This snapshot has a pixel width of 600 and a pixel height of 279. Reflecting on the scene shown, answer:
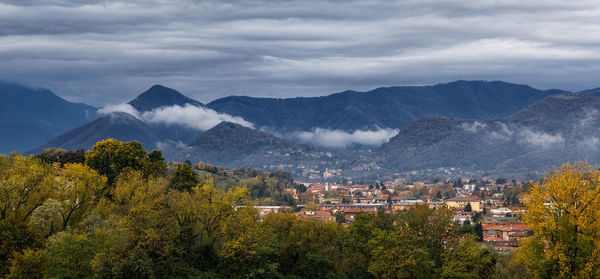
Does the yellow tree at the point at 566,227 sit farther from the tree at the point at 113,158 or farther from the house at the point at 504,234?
the house at the point at 504,234

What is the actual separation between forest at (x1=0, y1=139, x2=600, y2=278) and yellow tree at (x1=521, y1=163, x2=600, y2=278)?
78 millimetres

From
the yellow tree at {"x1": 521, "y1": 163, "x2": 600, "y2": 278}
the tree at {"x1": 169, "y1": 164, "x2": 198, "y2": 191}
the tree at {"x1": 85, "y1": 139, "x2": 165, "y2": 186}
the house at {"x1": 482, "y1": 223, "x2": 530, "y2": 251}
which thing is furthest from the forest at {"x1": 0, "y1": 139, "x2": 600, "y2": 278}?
the house at {"x1": 482, "y1": 223, "x2": 530, "y2": 251}

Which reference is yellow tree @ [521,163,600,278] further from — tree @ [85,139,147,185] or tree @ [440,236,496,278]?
tree @ [85,139,147,185]

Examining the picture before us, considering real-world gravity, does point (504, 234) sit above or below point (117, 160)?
below

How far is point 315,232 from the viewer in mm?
75250

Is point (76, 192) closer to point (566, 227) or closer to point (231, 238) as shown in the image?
point (231, 238)

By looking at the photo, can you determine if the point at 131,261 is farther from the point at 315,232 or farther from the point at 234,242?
the point at 315,232

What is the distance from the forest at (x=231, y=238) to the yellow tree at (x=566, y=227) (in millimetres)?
78

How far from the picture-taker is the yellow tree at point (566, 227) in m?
52.4

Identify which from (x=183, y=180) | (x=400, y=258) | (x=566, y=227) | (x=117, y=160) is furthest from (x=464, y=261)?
(x=117, y=160)

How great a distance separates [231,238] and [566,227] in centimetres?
2646

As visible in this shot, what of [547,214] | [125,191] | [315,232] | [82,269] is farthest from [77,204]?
[547,214]

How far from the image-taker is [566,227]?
53.1 meters

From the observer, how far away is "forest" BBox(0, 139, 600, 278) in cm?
5378
